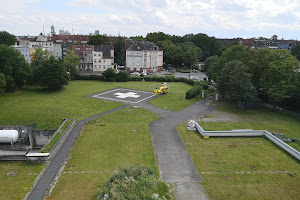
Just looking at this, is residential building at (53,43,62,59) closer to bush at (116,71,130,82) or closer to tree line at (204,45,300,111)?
bush at (116,71,130,82)

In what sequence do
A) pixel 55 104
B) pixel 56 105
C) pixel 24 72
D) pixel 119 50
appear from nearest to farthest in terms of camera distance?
pixel 56 105, pixel 55 104, pixel 24 72, pixel 119 50

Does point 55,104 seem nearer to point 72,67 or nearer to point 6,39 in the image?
point 72,67

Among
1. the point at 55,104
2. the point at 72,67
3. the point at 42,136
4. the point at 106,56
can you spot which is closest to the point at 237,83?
the point at 42,136

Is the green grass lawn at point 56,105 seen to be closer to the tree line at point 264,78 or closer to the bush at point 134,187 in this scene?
the bush at point 134,187

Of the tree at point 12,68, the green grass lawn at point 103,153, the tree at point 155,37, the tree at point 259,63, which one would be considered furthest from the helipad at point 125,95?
the tree at point 155,37

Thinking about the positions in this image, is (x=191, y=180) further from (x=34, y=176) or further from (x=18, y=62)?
(x=18, y=62)

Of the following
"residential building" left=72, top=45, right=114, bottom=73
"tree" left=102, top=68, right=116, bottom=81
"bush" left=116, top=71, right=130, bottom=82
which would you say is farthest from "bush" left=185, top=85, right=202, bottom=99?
"residential building" left=72, top=45, right=114, bottom=73

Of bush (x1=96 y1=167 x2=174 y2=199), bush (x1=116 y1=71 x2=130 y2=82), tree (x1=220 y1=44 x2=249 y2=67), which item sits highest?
tree (x1=220 y1=44 x2=249 y2=67)
